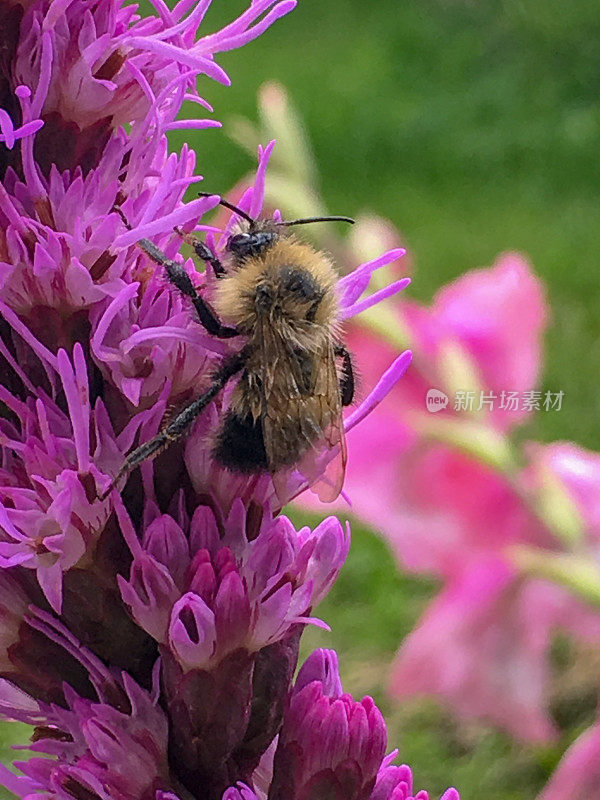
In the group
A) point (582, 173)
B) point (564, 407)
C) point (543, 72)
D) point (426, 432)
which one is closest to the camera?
point (426, 432)

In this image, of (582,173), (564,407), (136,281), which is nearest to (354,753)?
Answer: (136,281)

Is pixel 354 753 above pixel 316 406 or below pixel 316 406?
below

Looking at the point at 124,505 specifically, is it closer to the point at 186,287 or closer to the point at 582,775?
the point at 186,287

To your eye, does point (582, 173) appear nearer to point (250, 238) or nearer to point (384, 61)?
point (384, 61)

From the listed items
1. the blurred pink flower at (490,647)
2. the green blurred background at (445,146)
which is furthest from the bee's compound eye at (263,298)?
the green blurred background at (445,146)

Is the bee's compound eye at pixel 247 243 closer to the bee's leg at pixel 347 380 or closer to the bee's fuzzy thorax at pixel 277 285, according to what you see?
the bee's fuzzy thorax at pixel 277 285

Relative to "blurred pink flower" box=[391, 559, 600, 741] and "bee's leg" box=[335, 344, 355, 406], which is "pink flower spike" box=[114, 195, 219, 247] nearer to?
"bee's leg" box=[335, 344, 355, 406]

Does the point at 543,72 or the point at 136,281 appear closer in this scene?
the point at 136,281
